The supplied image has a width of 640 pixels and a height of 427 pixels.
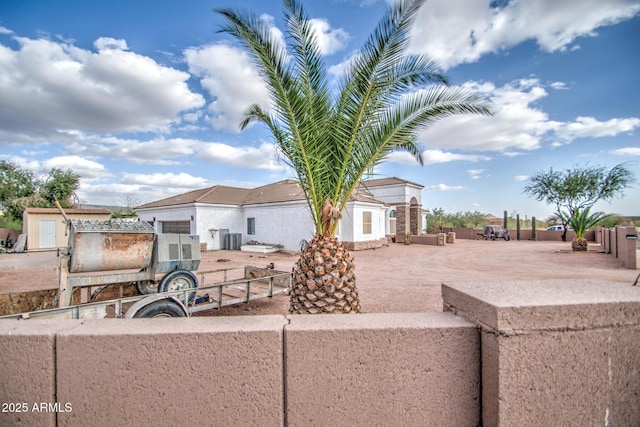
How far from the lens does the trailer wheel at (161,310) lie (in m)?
4.00

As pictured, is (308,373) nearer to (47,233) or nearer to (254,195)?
(254,195)

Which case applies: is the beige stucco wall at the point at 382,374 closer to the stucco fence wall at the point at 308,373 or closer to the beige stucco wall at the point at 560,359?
the stucco fence wall at the point at 308,373

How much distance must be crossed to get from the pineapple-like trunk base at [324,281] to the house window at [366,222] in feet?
51.1

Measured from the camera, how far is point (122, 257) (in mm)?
5125

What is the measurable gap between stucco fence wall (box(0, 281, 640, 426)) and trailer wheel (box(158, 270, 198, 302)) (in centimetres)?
406

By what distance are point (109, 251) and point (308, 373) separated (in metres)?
4.82

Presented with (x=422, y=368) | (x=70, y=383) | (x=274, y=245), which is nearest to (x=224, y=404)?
(x=70, y=383)

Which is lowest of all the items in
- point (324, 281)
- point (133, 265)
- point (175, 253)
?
point (324, 281)

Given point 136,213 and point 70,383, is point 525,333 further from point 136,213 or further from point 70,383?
point 136,213

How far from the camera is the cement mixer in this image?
4.68 meters

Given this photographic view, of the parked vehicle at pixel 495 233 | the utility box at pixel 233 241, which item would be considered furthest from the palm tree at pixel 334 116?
the parked vehicle at pixel 495 233

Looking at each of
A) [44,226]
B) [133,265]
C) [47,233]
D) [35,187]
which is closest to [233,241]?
[47,233]

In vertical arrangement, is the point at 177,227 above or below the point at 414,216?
below

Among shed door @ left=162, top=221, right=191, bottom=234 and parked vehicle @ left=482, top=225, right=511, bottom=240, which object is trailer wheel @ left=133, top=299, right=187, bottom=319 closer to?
shed door @ left=162, top=221, right=191, bottom=234
